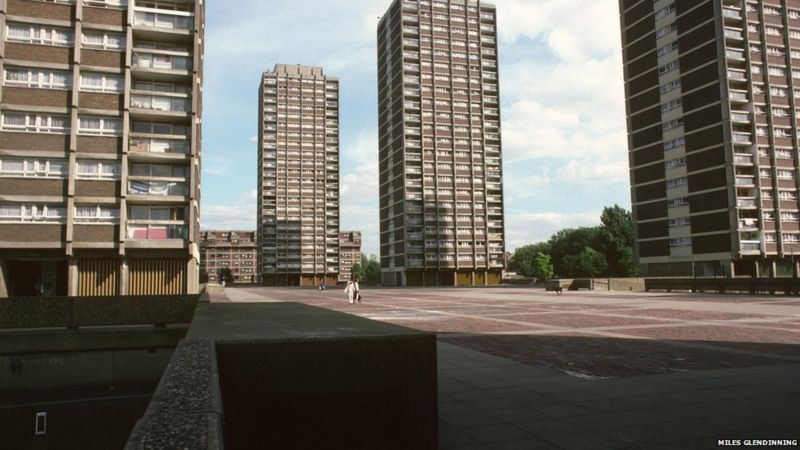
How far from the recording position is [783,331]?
13578mm

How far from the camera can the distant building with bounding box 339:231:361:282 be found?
589 feet

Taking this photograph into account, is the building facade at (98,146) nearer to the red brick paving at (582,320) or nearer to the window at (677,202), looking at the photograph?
the red brick paving at (582,320)

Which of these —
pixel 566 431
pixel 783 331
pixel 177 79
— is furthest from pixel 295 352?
pixel 177 79

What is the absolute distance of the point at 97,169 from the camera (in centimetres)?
3219

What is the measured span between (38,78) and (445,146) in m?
69.8

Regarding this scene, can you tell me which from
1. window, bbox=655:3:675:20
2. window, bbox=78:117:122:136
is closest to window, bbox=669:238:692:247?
window, bbox=655:3:675:20

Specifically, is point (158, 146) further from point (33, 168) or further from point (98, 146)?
point (33, 168)

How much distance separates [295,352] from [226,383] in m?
0.64

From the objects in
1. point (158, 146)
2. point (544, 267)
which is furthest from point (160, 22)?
point (544, 267)

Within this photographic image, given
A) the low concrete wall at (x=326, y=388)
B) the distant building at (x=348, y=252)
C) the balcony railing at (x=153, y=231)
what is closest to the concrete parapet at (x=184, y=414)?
the low concrete wall at (x=326, y=388)

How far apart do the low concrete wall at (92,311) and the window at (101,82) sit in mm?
23377

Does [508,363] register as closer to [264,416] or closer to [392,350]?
[392,350]

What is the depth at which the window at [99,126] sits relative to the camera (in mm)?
31859

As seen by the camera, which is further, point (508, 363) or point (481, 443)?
point (508, 363)
